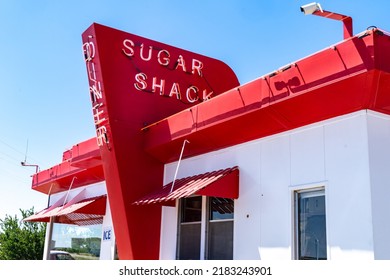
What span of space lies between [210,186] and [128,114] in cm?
322

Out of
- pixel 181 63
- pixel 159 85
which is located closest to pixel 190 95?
pixel 181 63

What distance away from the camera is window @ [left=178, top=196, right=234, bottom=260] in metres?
9.10

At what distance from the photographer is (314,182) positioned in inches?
289

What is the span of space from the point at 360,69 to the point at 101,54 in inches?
245

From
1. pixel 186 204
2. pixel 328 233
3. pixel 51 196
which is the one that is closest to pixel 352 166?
pixel 328 233

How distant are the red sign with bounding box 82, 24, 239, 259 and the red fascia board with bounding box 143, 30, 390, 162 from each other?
1.19m

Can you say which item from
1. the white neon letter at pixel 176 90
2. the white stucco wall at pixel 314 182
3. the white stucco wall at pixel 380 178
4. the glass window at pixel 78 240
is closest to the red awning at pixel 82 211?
the glass window at pixel 78 240

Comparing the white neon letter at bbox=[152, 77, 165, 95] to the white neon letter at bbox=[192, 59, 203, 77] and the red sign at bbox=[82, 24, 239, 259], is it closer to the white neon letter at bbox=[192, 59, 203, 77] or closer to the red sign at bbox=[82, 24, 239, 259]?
the red sign at bbox=[82, 24, 239, 259]

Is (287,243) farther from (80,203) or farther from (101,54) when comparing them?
(80,203)

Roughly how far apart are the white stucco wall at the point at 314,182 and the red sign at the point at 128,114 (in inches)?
79.6

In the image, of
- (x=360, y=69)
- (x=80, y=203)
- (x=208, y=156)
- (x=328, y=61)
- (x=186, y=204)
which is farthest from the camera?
(x=80, y=203)

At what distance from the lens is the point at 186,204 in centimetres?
1054

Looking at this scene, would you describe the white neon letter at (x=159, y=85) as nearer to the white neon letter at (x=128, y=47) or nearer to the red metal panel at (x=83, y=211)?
the white neon letter at (x=128, y=47)

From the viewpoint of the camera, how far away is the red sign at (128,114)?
10.5 m
